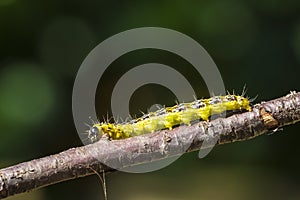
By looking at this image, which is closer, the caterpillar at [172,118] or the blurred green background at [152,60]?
the caterpillar at [172,118]

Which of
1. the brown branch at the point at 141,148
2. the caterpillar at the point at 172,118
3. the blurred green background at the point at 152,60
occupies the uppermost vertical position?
the blurred green background at the point at 152,60

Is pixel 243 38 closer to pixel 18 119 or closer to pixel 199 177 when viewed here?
pixel 199 177

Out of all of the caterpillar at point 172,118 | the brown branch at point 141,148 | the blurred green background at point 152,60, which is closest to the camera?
the brown branch at point 141,148

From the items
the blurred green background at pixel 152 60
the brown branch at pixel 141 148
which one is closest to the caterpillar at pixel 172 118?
the brown branch at pixel 141 148

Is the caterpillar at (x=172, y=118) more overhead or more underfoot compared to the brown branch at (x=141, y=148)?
more overhead

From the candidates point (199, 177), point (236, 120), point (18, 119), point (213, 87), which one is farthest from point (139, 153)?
point (199, 177)

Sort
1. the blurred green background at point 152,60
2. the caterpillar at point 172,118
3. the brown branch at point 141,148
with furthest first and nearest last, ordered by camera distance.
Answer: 1. the blurred green background at point 152,60
2. the caterpillar at point 172,118
3. the brown branch at point 141,148

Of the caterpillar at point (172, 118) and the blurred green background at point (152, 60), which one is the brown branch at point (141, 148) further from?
the blurred green background at point (152, 60)

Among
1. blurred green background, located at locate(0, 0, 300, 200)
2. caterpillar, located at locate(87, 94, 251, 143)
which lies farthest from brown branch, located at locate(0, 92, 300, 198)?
blurred green background, located at locate(0, 0, 300, 200)
